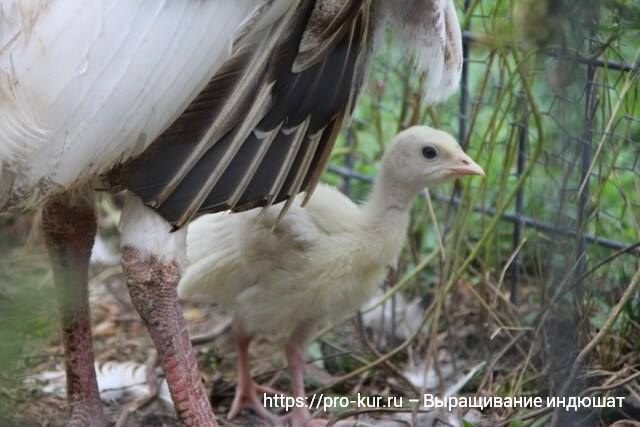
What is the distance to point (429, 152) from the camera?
11.3 ft

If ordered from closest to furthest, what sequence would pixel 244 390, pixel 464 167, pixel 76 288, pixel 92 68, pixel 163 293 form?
pixel 92 68
pixel 163 293
pixel 76 288
pixel 464 167
pixel 244 390

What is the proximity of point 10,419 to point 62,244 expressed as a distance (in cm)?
102

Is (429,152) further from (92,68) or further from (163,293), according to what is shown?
(92,68)

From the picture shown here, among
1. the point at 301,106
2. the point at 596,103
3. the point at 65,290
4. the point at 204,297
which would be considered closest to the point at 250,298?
the point at 204,297

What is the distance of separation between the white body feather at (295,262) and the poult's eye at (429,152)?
0.20 meters

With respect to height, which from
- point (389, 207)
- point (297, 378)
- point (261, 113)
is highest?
point (261, 113)

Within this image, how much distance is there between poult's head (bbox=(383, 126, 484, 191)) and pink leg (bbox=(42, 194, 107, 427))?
869mm

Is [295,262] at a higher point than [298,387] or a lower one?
higher

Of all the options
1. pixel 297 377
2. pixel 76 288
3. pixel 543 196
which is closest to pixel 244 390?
pixel 297 377

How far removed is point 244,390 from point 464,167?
0.93 m

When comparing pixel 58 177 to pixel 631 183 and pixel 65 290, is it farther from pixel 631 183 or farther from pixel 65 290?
pixel 631 183

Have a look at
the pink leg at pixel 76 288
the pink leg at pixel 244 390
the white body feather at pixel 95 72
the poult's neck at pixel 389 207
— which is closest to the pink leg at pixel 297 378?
the pink leg at pixel 244 390

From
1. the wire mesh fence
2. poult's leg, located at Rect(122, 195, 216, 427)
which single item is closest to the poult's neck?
the wire mesh fence

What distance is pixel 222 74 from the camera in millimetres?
2762
